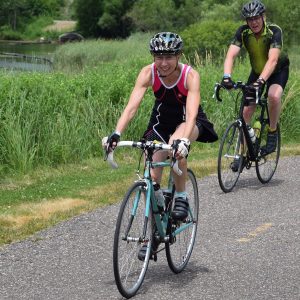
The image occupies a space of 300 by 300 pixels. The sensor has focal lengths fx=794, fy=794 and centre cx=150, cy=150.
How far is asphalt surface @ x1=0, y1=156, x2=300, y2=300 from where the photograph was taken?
570cm

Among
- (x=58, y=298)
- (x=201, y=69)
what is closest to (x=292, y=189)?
(x=58, y=298)

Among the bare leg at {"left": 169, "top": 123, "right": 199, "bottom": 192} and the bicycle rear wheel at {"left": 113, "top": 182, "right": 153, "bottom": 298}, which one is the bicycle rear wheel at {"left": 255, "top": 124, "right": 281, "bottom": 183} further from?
the bicycle rear wheel at {"left": 113, "top": 182, "right": 153, "bottom": 298}

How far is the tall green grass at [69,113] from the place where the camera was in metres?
11.7

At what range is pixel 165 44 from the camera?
18.5 feet

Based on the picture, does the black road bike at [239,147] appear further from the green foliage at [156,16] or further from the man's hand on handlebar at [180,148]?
the green foliage at [156,16]

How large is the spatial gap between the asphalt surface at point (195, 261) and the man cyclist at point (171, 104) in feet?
1.95

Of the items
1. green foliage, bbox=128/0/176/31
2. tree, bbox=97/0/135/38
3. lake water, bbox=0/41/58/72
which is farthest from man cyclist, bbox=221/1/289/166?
tree, bbox=97/0/135/38

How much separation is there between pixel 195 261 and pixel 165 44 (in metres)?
1.90

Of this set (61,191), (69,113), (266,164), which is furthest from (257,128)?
(69,113)

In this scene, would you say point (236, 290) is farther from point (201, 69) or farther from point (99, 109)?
point (201, 69)

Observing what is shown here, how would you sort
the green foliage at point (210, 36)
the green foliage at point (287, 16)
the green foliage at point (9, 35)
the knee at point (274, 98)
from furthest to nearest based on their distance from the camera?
the green foliage at point (9, 35), the green foliage at point (287, 16), the green foliage at point (210, 36), the knee at point (274, 98)

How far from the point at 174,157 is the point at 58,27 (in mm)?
115623

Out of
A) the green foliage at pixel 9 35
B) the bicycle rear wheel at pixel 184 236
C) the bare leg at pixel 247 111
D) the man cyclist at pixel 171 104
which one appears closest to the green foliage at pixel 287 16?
the bare leg at pixel 247 111

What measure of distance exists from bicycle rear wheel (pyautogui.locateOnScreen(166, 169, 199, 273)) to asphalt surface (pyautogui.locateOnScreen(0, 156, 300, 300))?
0.33 feet
